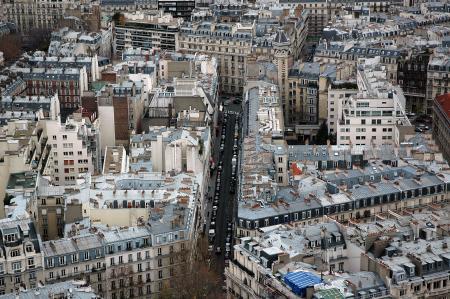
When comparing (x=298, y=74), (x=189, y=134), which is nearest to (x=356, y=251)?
(x=189, y=134)

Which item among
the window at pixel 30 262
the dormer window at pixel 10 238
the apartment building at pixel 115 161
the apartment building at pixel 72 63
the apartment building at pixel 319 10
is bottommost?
the window at pixel 30 262

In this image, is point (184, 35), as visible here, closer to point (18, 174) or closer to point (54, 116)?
point (54, 116)

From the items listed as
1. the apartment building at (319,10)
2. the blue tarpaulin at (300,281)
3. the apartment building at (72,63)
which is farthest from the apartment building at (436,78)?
the blue tarpaulin at (300,281)

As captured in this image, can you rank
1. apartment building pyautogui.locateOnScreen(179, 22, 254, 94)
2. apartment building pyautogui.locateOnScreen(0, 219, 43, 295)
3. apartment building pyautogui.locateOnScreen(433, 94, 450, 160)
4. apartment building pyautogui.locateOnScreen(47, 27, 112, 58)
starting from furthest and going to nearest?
apartment building pyautogui.locateOnScreen(179, 22, 254, 94)
apartment building pyautogui.locateOnScreen(47, 27, 112, 58)
apartment building pyautogui.locateOnScreen(433, 94, 450, 160)
apartment building pyautogui.locateOnScreen(0, 219, 43, 295)

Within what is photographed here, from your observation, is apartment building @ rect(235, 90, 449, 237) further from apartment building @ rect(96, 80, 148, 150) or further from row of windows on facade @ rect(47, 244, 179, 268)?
apartment building @ rect(96, 80, 148, 150)

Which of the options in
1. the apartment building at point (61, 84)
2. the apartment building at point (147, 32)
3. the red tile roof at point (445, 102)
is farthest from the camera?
the apartment building at point (147, 32)

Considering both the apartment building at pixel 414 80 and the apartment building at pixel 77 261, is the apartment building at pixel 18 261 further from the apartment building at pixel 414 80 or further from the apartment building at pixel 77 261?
the apartment building at pixel 414 80

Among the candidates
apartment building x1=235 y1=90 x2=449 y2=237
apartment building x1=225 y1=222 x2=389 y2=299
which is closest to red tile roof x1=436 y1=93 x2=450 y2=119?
apartment building x1=235 y1=90 x2=449 y2=237
